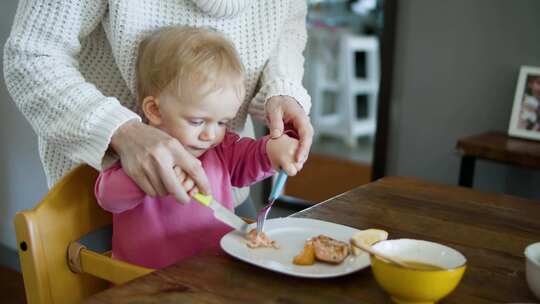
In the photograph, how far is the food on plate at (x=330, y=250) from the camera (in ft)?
2.78

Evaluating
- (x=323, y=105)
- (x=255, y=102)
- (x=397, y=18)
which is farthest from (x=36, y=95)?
(x=323, y=105)

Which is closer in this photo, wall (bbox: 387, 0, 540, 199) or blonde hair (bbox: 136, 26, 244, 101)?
blonde hair (bbox: 136, 26, 244, 101)

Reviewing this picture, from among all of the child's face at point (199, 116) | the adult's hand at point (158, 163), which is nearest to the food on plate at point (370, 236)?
the adult's hand at point (158, 163)

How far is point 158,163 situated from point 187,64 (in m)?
0.25

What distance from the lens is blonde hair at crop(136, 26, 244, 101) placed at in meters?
1.05

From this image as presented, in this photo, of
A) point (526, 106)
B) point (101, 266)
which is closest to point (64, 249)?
point (101, 266)

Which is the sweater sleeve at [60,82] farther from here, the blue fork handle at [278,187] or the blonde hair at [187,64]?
the blue fork handle at [278,187]

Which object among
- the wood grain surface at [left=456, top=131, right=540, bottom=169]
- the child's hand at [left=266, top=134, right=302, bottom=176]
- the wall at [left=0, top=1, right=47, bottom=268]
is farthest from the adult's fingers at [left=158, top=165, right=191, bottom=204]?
the wall at [left=0, top=1, right=47, bottom=268]

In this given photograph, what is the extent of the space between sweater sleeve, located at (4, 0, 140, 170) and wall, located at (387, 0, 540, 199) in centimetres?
155

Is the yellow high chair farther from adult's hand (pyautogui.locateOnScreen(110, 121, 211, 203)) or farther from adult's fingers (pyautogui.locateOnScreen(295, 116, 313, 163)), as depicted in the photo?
adult's fingers (pyautogui.locateOnScreen(295, 116, 313, 163))

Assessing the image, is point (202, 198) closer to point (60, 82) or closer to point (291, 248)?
point (291, 248)

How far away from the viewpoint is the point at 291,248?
92 centimetres

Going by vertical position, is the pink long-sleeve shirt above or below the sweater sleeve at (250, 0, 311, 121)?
below

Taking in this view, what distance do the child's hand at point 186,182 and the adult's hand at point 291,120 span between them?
8.7 inches
